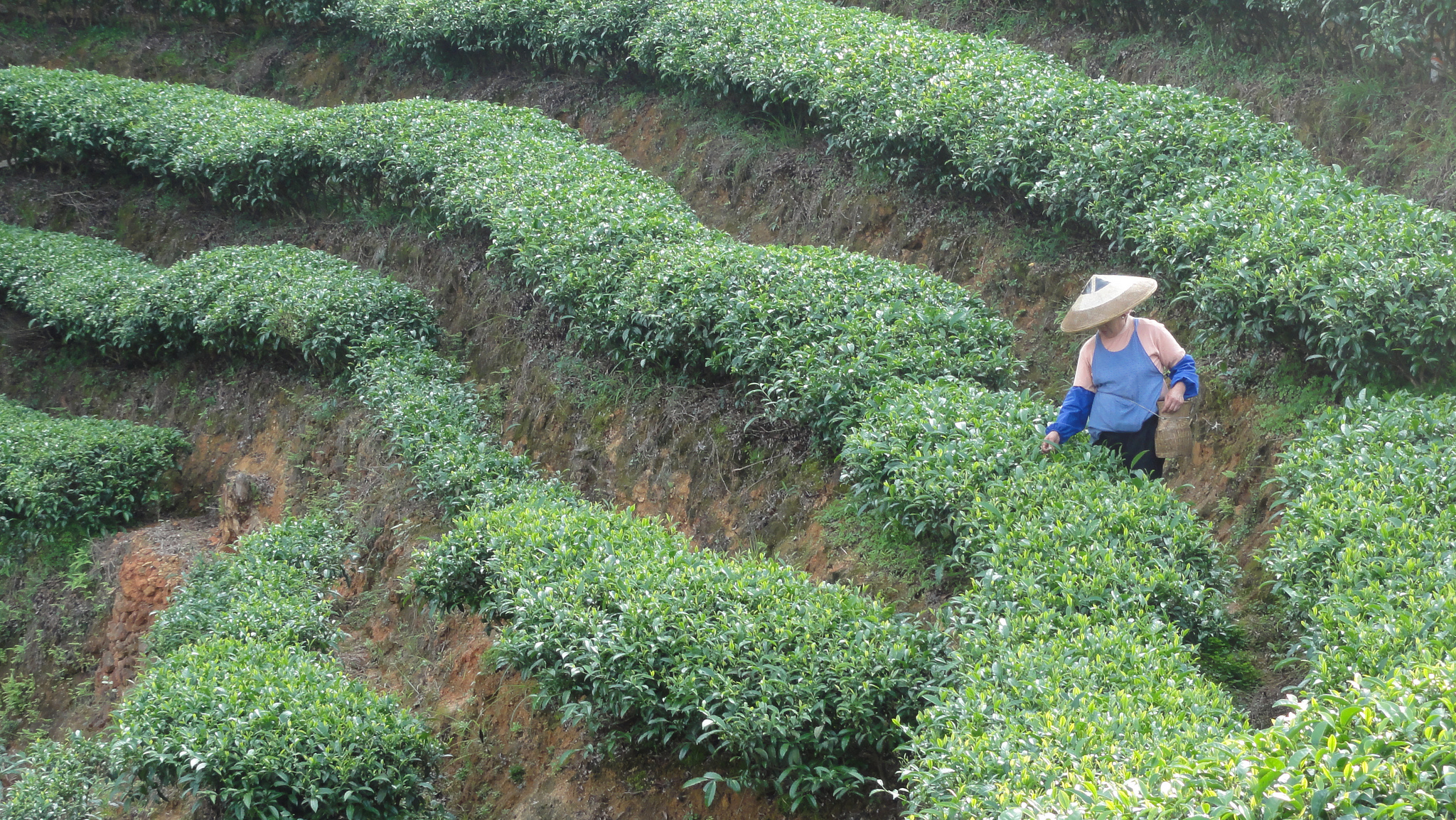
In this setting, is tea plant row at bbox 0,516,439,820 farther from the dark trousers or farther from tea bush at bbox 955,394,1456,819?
the dark trousers

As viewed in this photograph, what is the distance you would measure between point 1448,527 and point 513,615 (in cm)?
450

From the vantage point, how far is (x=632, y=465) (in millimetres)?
7609

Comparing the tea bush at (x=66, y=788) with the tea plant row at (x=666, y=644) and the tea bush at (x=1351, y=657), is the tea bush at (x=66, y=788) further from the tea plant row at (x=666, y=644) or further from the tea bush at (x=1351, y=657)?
the tea bush at (x=1351, y=657)

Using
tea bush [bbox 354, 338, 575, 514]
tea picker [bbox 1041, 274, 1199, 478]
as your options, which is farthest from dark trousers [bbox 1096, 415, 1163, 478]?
tea bush [bbox 354, 338, 575, 514]

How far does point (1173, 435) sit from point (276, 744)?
4.69 meters

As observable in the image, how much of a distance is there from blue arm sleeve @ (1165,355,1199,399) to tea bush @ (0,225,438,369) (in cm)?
693

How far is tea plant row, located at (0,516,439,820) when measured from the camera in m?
5.18

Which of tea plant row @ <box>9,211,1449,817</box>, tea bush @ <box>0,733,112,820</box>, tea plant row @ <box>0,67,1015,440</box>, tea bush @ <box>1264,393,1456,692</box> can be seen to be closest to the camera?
tea plant row @ <box>9,211,1449,817</box>

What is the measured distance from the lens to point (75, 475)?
971cm

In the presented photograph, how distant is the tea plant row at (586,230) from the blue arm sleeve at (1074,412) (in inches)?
42.3

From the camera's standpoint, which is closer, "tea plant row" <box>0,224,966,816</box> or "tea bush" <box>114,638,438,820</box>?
"tea plant row" <box>0,224,966,816</box>

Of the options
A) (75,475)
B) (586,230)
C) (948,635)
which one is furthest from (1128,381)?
(75,475)

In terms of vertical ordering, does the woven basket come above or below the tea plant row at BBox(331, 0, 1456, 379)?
below

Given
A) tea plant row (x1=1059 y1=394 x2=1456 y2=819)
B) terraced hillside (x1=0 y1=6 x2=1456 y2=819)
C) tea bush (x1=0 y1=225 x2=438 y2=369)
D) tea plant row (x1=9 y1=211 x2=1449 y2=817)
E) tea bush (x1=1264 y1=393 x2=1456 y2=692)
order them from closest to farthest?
tea plant row (x1=1059 y1=394 x2=1456 y2=819)
tea plant row (x1=9 y1=211 x2=1449 y2=817)
tea bush (x1=1264 y1=393 x2=1456 y2=692)
terraced hillside (x1=0 y1=6 x2=1456 y2=819)
tea bush (x1=0 y1=225 x2=438 y2=369)
